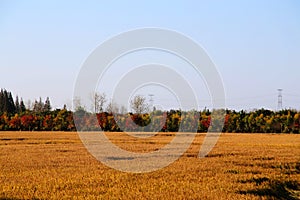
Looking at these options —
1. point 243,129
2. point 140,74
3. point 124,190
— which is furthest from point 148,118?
point 124,190

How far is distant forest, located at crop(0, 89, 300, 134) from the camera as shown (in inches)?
2746

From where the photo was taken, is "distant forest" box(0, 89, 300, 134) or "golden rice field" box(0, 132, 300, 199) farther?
"distant forest" box(0, 89, 300, 134)

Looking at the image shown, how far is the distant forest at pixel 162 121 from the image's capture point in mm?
69750

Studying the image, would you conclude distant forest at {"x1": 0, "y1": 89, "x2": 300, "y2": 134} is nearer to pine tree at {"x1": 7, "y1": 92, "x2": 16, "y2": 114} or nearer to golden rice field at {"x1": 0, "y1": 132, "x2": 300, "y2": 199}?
pine tree at {"x1": 7, "y1": 92, "x2": 16, "y2": 114}

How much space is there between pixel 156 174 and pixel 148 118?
50.6 m

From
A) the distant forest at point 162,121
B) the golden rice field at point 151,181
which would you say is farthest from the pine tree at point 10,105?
the golden rice field at point 151,181

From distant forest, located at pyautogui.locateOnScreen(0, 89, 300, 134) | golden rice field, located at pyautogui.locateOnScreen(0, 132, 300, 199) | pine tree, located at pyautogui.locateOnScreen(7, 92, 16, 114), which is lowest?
golden rice field, located at pyautogui.locateOnScreen(0, 132, 300, 199)

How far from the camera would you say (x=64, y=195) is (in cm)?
1128

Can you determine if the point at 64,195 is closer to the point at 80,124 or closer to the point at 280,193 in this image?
the point at 280,193

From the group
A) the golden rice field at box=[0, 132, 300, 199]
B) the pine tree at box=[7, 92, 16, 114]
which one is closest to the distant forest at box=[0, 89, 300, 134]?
the pine tree at box=[7, 92, 16, 114]

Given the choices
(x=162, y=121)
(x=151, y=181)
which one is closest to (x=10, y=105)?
(x=162, y=121)

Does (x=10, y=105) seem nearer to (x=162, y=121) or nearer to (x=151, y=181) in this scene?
(x=162, y=121)

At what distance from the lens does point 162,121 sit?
2800 inches

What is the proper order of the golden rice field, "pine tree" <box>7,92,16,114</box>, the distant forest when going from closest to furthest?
the golden rice field
the distant forest
"pine tree" <box>7,92,16,114</box>
